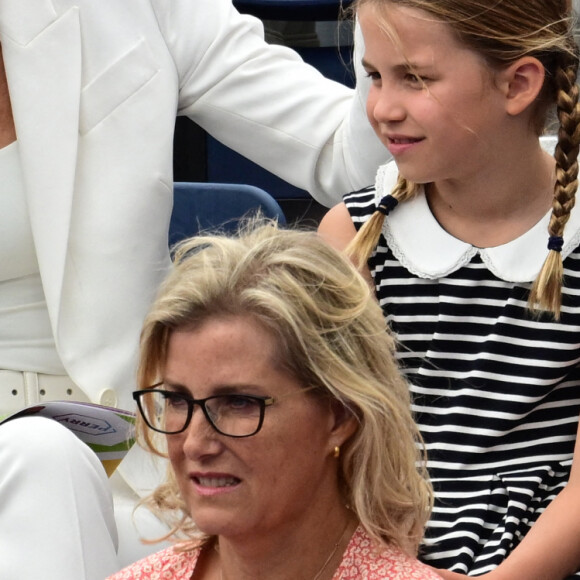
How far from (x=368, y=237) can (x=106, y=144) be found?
1.53 ft

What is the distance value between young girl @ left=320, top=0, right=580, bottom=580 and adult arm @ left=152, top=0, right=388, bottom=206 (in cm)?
38

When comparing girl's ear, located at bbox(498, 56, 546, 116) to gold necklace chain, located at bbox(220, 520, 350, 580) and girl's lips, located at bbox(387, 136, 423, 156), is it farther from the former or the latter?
gold necklace chain, located at bbox(220, 520, 350, 580)

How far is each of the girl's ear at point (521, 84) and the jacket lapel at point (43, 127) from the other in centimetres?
67

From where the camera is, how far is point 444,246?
1799 mm

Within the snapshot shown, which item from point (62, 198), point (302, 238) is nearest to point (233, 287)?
point (302, 238)

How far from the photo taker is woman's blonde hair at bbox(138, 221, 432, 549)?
1.36m

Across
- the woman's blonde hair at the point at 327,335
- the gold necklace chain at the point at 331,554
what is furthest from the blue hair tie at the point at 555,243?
the gold necklace chain at the point at 331,554

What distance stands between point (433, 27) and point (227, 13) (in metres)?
0.62

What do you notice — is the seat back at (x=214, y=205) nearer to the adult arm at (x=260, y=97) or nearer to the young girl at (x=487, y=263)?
the adult arm at (x=260, y=97)

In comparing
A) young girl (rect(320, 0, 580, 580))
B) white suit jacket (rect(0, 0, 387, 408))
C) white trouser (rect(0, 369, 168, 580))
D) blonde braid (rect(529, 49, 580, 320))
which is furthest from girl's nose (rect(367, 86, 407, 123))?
white trouser (rect(0, 369, 168, 580))

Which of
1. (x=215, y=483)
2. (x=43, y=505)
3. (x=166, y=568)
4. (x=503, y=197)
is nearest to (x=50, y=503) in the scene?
(x=43, y=505)

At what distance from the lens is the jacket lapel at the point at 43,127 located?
2.01 m

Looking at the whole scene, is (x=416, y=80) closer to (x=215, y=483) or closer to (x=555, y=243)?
(x=555, y=243)

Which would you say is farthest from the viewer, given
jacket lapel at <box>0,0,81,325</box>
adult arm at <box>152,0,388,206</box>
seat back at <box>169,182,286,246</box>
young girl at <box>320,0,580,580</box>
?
seat back at <box>169,182,286,246</box>
